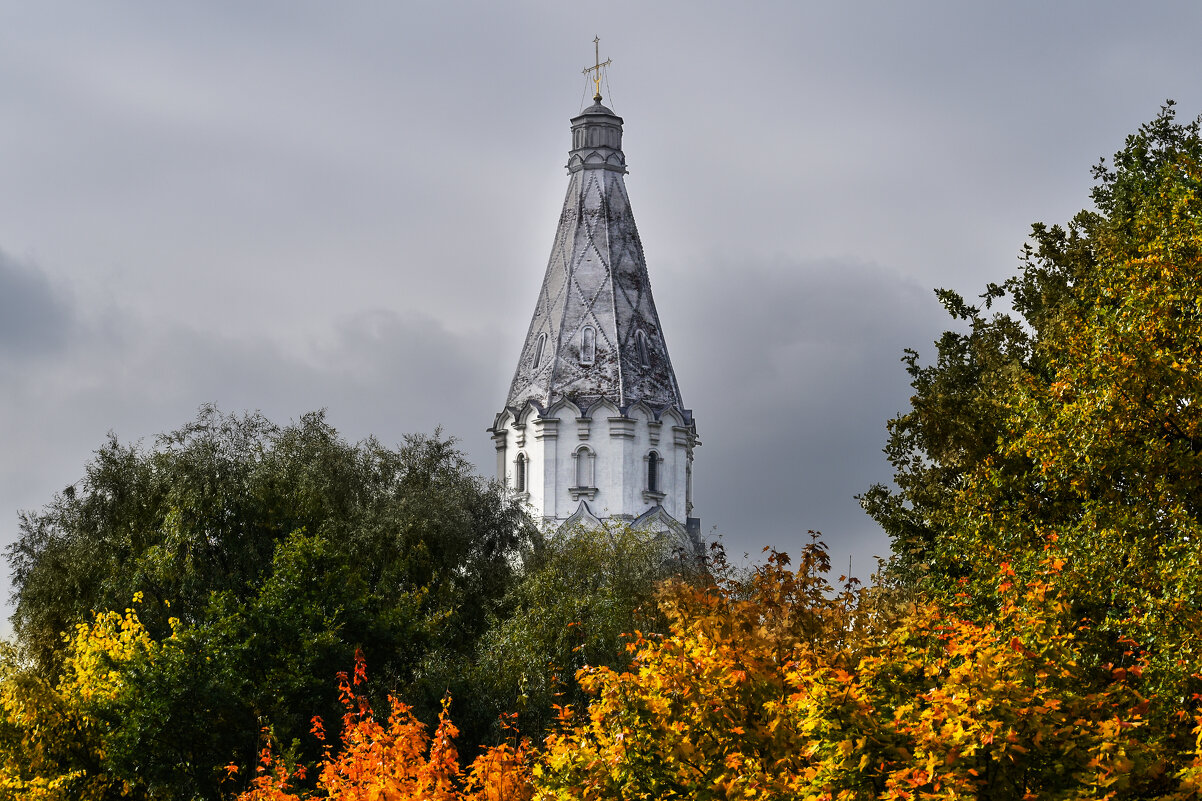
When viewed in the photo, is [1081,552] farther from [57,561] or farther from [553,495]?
[553,495]

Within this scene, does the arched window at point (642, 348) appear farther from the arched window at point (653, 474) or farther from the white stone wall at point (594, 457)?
the arched window at point (653, 474)

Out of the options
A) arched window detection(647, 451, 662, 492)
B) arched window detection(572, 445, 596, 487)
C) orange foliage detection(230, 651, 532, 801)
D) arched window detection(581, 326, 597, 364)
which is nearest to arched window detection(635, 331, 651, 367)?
arched window detection(581, 326, 597, 364)

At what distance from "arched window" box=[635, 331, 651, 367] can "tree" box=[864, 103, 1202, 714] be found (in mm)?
40392

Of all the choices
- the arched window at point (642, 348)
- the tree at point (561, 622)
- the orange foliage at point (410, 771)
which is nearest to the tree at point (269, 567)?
the tree at point (561, 622)

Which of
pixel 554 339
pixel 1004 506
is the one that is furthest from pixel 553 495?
pixel 1004 506

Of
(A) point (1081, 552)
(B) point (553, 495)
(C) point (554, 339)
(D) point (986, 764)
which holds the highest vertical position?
(C) point (554, 339)

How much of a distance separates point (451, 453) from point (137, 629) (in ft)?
37.5

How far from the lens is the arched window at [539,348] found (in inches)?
2635

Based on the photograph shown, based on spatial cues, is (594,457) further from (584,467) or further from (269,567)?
(269,567)

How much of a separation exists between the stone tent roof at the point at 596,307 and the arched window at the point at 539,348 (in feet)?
0.14

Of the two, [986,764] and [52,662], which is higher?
[52,662]

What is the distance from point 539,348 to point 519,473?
5559 millimetres

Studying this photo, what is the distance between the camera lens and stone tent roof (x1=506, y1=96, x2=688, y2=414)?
216 feet

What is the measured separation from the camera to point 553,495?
215 ft
